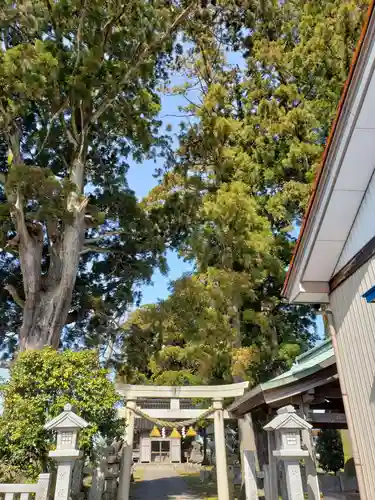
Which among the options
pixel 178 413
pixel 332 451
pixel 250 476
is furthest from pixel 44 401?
pixel 332 451

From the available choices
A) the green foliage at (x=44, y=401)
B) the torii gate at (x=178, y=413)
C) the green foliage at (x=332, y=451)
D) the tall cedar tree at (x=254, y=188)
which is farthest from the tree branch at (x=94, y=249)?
the green foliage at (x=332, y=451)

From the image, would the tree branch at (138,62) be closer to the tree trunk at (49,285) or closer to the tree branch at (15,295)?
the tree trunk at (49,285)

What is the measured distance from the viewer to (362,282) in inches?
150

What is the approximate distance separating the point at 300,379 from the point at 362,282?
1.91 metres

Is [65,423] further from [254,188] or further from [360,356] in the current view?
[254,188]

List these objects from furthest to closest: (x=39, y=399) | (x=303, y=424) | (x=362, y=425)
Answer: (x=39, y=399)
(x=303, y=424)
(x=362, y=425)

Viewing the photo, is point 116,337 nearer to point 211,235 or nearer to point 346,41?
point 211,235

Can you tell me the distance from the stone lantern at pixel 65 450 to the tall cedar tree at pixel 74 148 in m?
2.75

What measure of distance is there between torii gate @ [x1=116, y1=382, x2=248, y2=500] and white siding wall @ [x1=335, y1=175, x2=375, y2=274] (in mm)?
6153

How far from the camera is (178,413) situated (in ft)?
34.9

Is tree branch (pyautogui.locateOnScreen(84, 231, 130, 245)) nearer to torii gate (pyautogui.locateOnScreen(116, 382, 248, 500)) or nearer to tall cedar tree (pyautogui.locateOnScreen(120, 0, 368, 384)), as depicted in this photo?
tall cedar tree (pyautogui.locateOnScreen(120, 0, 368, 384))

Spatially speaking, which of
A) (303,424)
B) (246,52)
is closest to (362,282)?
(303,424)

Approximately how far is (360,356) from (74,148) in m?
8.61

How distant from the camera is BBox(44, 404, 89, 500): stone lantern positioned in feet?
16.9
